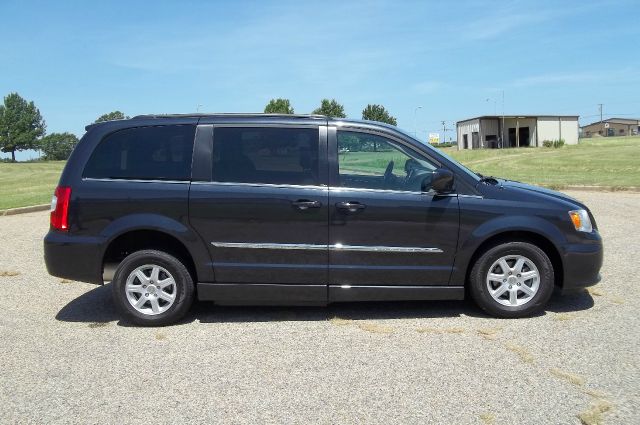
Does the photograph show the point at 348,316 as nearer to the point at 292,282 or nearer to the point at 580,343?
the point at 292,282

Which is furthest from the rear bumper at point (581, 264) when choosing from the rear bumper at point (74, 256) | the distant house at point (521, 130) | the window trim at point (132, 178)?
the distant house at point (521, 130)

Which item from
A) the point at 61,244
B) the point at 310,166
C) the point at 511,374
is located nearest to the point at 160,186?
the point at 61,244

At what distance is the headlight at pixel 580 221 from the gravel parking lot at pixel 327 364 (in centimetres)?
79

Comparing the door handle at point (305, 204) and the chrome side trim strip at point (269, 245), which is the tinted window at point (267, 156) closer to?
the door handle at point (305, 204)

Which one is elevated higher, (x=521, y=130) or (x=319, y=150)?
(x=521, y=130)

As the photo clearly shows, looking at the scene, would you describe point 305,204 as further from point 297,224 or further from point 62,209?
point 62,209

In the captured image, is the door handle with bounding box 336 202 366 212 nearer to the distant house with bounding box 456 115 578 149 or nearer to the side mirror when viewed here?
the side mirror

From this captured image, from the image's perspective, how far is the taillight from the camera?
5.09 meters

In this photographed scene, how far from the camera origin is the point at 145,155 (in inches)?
204

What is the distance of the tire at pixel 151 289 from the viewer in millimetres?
5082

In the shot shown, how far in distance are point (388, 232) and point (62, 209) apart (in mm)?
2964

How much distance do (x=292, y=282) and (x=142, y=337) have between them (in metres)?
1.38

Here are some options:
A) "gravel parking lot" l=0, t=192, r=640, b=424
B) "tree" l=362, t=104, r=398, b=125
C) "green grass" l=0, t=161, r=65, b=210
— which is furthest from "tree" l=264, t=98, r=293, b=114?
"gravel parking lot" l=0, t=192, r=640, b=424

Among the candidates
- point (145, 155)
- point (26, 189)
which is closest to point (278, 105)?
point (26, 189)
